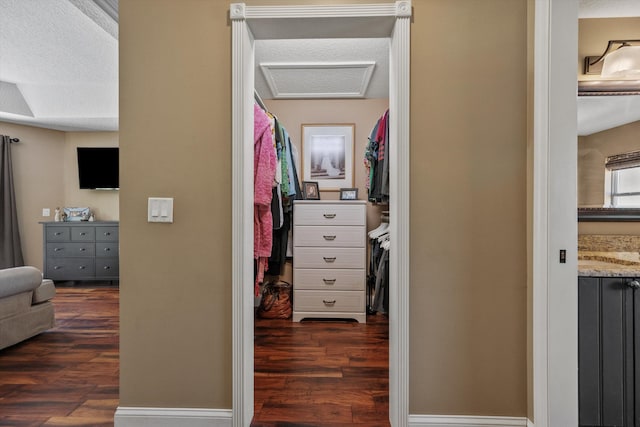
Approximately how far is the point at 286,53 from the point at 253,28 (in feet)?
3.89

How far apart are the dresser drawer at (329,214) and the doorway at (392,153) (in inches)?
62.6

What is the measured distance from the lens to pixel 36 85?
13.3 feet

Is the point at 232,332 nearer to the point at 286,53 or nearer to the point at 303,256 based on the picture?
the point at 303,256

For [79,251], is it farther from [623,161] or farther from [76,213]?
[623,161]

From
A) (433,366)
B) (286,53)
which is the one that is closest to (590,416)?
(433,366)

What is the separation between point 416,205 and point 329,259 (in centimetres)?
173

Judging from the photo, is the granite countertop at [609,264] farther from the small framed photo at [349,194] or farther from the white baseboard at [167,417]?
the small framed photo at [349,194]

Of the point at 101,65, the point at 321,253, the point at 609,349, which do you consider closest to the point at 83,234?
the point at 101,65

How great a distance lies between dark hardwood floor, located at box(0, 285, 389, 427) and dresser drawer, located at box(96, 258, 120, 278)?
1.43 metres

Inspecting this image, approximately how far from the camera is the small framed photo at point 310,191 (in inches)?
140

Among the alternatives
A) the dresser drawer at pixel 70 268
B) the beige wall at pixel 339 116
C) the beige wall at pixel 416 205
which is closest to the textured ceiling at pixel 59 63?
the beige wall at pixel 416 205

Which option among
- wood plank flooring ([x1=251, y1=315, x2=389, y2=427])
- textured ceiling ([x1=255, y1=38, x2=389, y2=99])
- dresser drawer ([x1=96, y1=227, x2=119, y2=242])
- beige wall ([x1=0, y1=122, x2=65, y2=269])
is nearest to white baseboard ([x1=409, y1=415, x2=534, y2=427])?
wood plank flooring ([x1=251, y1=315, x2=389, y2=427])

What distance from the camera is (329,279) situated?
3156mm

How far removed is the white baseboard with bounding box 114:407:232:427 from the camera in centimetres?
156
